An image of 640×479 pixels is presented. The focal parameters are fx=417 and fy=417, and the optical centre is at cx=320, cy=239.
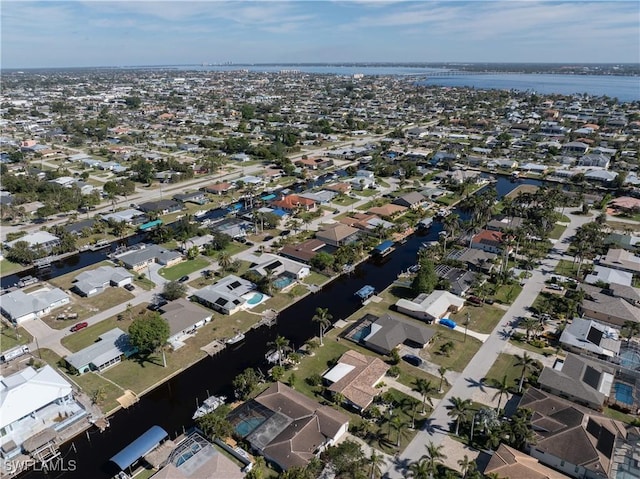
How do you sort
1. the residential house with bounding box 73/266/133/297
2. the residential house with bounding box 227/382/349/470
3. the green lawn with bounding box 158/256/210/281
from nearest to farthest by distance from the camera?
the residential house with bounding box 227/382/349/470 → the residential house with bounding box 73/266/133/297 → the green lawn with bounding box 158/256/210/281

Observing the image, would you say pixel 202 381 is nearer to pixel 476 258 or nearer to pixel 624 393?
pixel 624 393

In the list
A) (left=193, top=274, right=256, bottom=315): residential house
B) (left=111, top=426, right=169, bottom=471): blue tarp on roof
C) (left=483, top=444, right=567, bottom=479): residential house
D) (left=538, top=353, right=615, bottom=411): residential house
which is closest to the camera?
(left=483, top=444, right=567, bottom=479): residential house

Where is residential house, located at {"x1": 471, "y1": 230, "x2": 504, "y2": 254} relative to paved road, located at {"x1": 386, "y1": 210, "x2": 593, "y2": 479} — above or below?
above

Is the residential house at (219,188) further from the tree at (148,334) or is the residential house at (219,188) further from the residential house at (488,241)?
the tree at (148,334)

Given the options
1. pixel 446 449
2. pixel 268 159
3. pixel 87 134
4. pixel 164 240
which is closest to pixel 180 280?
pixel 164 240

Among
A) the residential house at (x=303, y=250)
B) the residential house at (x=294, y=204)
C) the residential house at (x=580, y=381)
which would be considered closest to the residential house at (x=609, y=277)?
the residential house at (x=580, y=381)

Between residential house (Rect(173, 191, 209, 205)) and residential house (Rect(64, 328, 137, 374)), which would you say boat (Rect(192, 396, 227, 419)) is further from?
residential house (Rect(173, 191, 209, 205))

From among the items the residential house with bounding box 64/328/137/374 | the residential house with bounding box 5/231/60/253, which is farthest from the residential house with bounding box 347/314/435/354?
the residential house with bounding box 5/231/60/253
